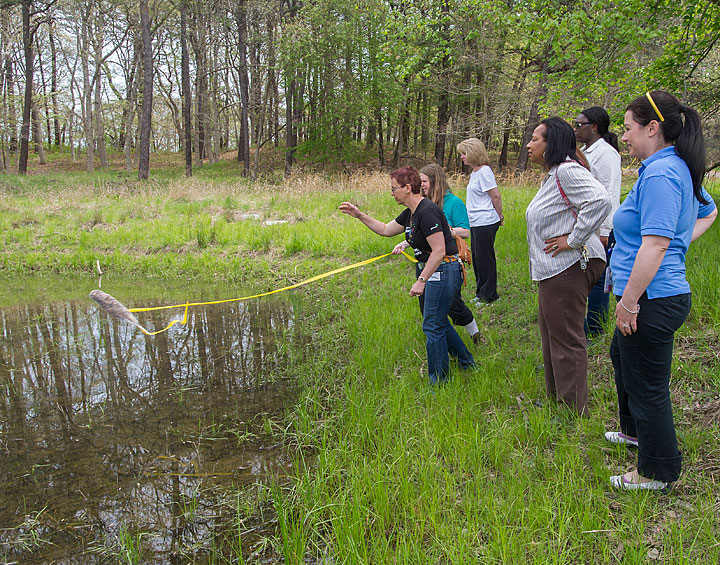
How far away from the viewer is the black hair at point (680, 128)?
232cm

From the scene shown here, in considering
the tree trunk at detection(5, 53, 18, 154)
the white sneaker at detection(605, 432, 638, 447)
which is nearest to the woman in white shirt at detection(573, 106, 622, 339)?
the white sneaker at detection(605, 432, 638, 447)

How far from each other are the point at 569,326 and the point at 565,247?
51cm

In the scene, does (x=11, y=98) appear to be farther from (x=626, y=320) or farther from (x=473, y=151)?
(x=626, y=320)

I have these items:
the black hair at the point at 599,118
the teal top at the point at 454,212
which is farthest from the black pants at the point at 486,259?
the black hair at the point at 599,118

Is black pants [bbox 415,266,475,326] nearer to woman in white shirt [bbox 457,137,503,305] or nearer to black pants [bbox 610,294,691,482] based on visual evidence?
woman in white shirt [bbox 457,137,503,305]

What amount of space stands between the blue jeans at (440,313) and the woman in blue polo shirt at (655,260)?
1.49 meters

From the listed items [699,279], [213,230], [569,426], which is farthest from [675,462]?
[213,230]

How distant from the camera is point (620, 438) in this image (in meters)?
3.07

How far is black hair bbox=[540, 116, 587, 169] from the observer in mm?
3150

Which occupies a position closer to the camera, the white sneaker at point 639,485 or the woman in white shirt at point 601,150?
the white sneaker at point 639,485

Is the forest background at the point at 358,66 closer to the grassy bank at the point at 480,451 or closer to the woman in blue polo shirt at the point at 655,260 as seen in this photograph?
the grassy bank at the point at 480,451

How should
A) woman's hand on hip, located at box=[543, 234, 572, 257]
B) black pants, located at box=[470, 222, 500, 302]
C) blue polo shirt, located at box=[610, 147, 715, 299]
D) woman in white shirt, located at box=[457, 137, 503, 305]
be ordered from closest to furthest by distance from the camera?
blue polo shirt, located at box=[610, 147, 715, 299], woman's hand on hip, located at box=[543, 234, 572, 257], woman in white shirt, located at box=[457, 137, 503, 305], black pants, located at box=[470, 222, 500, 302]

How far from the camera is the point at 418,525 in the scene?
2.55m

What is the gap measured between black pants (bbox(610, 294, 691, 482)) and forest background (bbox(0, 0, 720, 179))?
5.30m
